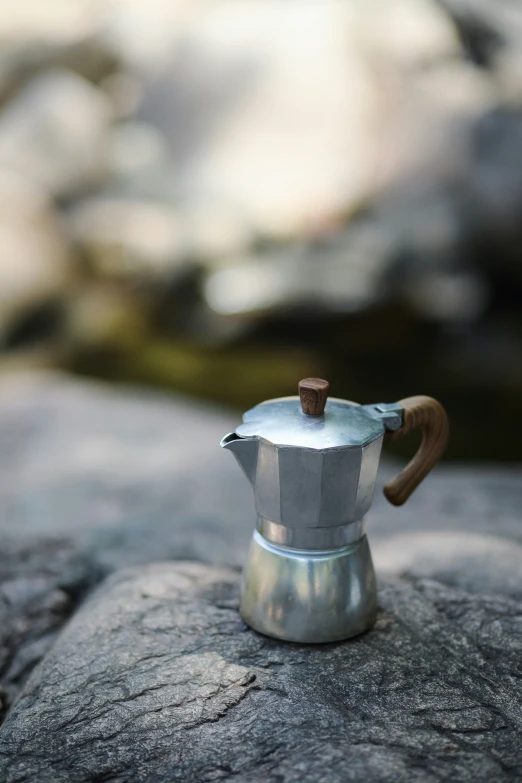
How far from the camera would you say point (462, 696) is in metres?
1.12

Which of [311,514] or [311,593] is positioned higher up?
[311,514]

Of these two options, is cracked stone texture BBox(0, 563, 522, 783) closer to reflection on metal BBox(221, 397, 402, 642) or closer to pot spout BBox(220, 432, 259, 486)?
reflection on metal BBox(221, 397, 402, 642)

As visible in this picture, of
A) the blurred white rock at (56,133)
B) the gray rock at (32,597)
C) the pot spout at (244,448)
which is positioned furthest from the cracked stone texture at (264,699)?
the blurred white rock at (56,133)

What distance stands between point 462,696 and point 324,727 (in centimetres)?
22

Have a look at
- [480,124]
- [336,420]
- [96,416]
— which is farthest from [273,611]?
[480,124]

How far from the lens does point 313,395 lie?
118 cm

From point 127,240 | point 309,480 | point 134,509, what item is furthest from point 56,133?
point 309,480

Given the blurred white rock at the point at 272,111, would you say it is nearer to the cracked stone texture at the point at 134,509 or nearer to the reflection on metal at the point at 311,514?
the cracked stone texture at the point at 134,509

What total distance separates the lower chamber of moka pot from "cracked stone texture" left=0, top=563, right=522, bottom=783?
0.03 meters

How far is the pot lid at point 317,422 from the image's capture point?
1.14 m

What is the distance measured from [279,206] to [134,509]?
4.96 meters

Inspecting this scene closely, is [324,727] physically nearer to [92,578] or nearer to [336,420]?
→ [336,420]

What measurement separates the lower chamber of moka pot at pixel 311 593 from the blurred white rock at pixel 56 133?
597 centimetres

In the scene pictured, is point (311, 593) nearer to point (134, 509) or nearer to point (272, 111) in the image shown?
point (134, 509)
